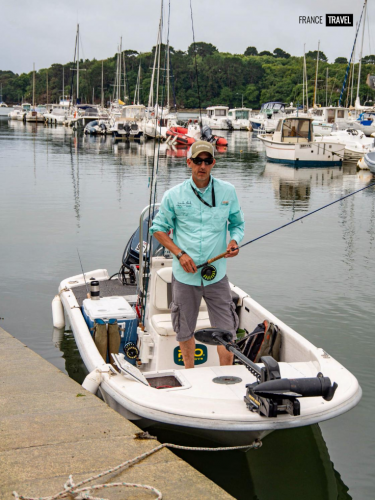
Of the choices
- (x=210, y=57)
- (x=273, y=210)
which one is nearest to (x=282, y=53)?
(x=210, y=57)

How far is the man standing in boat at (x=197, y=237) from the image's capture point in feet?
15.7

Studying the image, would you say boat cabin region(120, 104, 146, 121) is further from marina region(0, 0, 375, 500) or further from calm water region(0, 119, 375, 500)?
marina region(0, 0, 375, 500)

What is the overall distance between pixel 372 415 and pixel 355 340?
199 cm

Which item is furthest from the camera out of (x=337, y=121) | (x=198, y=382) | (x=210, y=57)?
(x=210, y=57)

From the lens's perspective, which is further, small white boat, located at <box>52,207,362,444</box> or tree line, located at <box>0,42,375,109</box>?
tree line, located at <box>0,42,375,109</box>

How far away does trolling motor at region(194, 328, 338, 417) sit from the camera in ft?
12.6

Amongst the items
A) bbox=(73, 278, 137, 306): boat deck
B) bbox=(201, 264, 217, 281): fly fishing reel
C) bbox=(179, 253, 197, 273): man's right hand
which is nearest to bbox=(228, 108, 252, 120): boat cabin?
bbox=(73, 278, 137, 306): boat deck

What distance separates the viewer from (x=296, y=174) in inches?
1101

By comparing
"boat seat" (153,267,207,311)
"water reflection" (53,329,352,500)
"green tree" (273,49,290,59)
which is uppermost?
"green tree" (273,49,290,59)

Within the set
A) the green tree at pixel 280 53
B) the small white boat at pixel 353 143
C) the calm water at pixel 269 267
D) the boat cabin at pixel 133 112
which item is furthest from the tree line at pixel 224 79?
the calm water at pixel 269 267

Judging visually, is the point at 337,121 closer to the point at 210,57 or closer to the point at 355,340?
the point at 355,340

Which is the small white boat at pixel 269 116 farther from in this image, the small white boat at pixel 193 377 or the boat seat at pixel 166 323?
the boat seat at pixel 166 323

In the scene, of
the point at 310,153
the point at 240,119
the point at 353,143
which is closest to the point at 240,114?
the point at 240,119

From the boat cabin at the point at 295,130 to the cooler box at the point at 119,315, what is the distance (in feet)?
85.5
